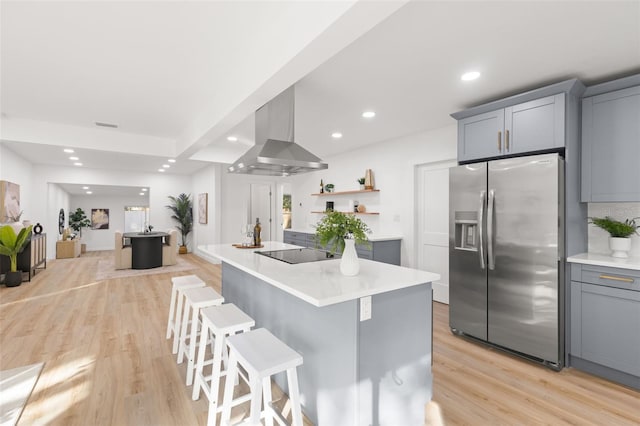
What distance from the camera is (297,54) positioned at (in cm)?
186

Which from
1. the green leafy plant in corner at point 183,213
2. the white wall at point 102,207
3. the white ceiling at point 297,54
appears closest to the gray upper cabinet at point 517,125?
the white ceiling at point 297,54

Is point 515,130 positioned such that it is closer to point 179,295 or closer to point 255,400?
point 255,400

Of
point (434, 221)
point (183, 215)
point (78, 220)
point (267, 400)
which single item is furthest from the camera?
point (78, 220)

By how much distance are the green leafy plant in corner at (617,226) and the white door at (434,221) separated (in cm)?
→ 173

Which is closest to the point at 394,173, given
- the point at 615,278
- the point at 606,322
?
the point at 615,278

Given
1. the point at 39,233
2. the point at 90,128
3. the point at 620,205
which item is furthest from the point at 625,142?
the point at 39,233

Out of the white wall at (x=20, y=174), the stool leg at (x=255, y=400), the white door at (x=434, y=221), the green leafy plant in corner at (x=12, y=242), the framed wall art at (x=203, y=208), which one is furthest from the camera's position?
the framed wall art at (x=203, y=208)

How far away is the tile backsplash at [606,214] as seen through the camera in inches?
107

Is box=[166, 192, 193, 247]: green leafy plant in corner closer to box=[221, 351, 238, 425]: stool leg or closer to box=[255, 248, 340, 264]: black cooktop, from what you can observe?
box=[255, 248, 340, 264]: black cooktop

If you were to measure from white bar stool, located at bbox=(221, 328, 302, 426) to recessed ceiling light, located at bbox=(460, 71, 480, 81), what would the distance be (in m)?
2.55

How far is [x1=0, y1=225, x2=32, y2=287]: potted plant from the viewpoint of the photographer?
4.89 metres

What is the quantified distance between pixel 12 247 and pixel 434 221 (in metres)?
6.61

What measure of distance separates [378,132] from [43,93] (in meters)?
4.03

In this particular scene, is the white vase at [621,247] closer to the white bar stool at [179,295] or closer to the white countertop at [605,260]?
the white countertop at [605,260]
